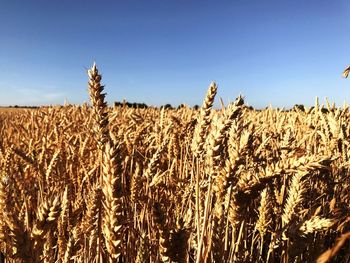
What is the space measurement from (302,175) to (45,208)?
1.20 meters

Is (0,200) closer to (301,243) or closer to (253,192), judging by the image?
(253,192)

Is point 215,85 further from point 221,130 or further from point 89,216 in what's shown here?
point 89,216

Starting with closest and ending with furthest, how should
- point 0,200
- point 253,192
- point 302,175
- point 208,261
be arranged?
point 0,200
point 253,192
point 208,261
point 302,175

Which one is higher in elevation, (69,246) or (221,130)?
(221,130)

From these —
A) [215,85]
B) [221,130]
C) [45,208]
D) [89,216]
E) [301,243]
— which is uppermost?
[215,85]

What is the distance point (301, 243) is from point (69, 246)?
120 centimetres

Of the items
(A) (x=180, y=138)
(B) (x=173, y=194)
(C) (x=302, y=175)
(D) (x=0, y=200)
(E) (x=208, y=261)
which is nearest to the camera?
(D) (x=0, y=200)

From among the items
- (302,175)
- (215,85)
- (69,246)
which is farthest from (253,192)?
(69,246)

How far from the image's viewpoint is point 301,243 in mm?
1777

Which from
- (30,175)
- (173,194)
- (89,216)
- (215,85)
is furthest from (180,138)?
(89,216)

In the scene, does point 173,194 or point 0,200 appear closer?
point 0,200

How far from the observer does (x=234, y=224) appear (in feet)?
4.42

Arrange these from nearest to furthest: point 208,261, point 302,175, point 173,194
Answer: point 208,261 < point 302,175 < point 173,194

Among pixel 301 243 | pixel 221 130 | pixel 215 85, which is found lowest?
pixel 301 243
